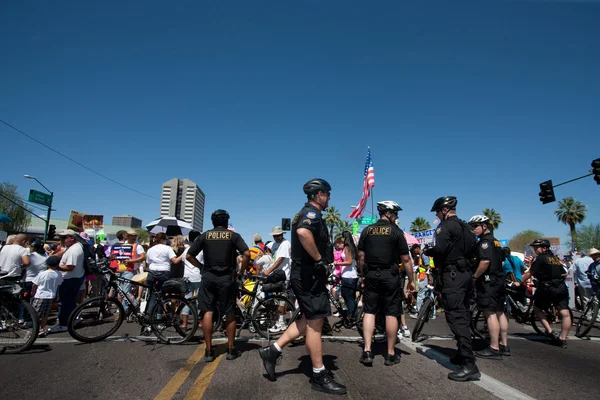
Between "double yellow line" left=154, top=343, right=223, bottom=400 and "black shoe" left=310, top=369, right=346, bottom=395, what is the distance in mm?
1160

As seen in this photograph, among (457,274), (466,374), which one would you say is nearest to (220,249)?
(457,274)

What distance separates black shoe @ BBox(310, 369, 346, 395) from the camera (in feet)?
11.1

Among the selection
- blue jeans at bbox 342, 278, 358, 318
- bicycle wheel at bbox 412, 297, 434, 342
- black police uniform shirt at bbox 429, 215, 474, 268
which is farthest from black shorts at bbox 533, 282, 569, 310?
blue jeans at bbox 342, 278, 358, 318

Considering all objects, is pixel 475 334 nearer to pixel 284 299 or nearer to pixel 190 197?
pixel 284 299

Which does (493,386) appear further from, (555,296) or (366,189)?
(366,189)

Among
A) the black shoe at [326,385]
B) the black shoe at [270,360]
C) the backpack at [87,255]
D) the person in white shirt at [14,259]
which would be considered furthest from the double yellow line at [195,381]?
the person in white shirt at [14,259]

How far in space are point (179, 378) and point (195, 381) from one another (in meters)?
0.25

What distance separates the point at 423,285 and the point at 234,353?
21.6 feet

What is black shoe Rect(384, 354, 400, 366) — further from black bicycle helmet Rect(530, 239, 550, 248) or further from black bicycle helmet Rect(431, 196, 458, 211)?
black bicycle helmet Rect(530, 239, 550, 248)

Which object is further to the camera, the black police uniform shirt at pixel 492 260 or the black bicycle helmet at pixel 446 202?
the black police uniform shirt at pixel 492 260

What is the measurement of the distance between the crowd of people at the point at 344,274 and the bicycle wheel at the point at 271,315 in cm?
8

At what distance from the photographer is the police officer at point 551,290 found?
593 centimetres

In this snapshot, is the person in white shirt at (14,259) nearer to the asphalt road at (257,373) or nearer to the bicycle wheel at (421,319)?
the asphalt road at (257,373)

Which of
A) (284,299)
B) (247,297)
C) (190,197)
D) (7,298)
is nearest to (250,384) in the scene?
(284,299)
